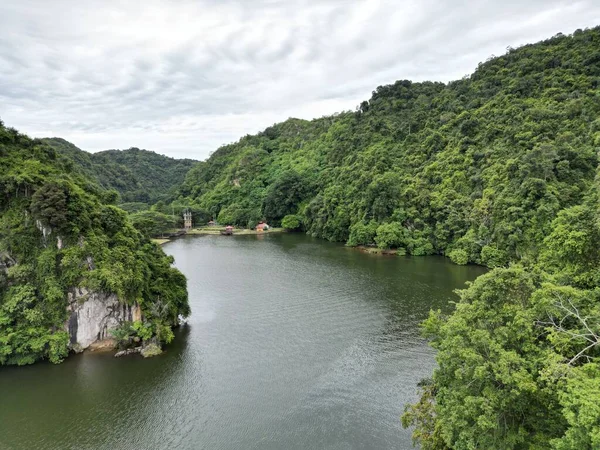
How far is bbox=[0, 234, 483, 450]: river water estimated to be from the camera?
2009 cm

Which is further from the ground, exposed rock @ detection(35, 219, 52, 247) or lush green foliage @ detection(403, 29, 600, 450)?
exposed rock @ detection(35, 219, 52, 247)

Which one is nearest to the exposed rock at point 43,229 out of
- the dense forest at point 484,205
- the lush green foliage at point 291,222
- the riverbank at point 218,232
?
the dense forest at point 484,205

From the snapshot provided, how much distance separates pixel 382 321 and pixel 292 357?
9.43 metres

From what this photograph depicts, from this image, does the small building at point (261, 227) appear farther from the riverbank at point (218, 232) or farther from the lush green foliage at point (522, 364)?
the lush green foliage at point (522, 364)

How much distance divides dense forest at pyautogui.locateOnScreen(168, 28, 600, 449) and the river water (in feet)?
15.2

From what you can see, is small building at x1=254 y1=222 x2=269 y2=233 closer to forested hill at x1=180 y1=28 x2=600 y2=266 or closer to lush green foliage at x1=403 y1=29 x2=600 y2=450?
forested hill at x1=180 y1=28 x2=600 y2=266

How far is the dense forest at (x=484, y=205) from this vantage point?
534 inches

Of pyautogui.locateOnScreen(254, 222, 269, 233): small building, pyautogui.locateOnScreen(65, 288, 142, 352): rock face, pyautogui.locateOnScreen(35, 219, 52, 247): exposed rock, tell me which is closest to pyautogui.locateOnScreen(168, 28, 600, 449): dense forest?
pyautogui.locateOnScreen(254, 222, 269, 233): small building

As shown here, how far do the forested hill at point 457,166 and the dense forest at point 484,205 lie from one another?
0.87 ft

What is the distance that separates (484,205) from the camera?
53.7 m

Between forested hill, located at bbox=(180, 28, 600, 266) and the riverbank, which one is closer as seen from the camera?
forested hill, located at bbox=(180, 28, 600, 266)

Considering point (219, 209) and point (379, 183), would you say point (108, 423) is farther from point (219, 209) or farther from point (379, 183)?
point (219, 209)

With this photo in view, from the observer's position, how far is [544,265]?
71.5 ft

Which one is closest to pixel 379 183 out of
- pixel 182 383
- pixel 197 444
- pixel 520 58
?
pixel 520 58
